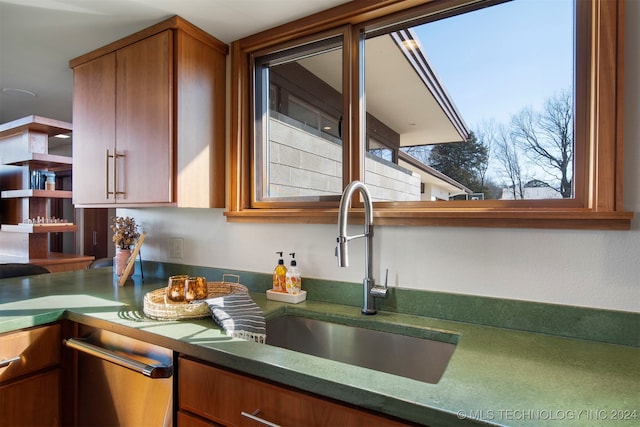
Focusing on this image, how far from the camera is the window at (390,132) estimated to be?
3.43ft

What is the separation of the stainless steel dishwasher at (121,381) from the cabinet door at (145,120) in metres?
0.65

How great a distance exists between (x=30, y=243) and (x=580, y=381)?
4.32 meters

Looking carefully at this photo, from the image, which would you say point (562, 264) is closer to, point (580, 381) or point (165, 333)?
point (580, 381)

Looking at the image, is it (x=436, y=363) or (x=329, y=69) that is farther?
(x=329, y=69)

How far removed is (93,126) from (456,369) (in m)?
2.00

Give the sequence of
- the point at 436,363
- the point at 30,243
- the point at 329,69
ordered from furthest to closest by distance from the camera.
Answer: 1. the point at 30,243
2. the point at 329,69
3. the point at 436,363

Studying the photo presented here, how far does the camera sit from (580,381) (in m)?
0.81

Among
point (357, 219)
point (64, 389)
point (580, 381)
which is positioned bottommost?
point (64, 389)

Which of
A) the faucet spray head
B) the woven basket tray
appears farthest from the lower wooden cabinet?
the faucet spray head

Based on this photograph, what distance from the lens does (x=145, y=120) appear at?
1.66 metres

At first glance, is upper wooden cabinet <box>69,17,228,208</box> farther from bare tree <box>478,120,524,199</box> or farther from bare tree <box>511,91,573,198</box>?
bare tree <box>511,91,573,198</box>

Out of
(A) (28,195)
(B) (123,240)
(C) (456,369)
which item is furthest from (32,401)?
(A) (28,195)

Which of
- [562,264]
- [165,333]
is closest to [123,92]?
[165,333]

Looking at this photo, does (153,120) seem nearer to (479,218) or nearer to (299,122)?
(299,122)
